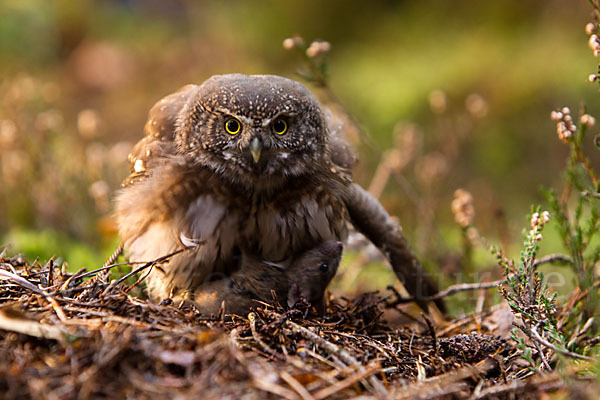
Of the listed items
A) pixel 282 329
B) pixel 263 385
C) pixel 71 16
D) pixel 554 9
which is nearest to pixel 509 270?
pixel 282 329

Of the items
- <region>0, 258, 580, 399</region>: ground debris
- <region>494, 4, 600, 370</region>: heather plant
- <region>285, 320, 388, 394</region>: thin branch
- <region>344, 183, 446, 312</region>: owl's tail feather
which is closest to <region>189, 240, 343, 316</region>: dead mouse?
<region>0, 258, 580, 399</region>: ground debris

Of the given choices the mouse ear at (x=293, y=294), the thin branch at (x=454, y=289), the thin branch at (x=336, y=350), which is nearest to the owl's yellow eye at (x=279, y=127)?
the mouse ear at (x=293, y=294)

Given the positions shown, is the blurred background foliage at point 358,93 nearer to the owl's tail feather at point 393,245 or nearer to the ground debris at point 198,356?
the owl's tail feather at point 393,245

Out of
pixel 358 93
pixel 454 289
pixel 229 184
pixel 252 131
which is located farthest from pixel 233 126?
pixel 358 93

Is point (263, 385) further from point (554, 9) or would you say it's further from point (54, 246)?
point (554, 9)

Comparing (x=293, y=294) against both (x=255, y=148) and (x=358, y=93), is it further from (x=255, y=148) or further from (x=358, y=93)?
(x=358, y=93)

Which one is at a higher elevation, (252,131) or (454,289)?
(252,131)

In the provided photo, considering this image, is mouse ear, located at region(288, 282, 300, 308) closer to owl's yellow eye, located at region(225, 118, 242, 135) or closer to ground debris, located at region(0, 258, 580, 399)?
ground debris, located at region(0, 258, 580, 399)
